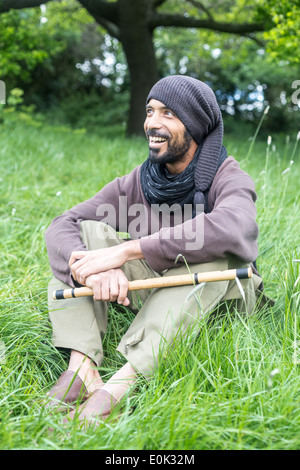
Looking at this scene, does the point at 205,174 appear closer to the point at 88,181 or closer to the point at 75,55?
the point at 88,181

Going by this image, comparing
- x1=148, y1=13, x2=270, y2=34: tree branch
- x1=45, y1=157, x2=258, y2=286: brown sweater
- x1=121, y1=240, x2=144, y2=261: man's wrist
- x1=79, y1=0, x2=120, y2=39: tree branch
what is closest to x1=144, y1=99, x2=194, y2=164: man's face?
x1=45, y1=157, x2=258, y2=286: brown sweater

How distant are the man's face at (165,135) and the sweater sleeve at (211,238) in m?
0.46

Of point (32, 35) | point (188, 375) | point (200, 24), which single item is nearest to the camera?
point (188, 375)

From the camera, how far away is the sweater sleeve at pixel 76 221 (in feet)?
8.06

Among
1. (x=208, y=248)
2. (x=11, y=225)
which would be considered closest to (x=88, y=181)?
(x=11, y=225)

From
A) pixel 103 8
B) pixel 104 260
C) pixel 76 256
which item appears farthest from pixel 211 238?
pixel 103 8

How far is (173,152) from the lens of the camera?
262 centimetres

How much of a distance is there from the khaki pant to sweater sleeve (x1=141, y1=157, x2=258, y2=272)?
2.7 inches

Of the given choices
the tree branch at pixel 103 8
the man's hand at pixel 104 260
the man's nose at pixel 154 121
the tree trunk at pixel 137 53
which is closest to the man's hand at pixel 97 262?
the man's hand at pixel 104 260

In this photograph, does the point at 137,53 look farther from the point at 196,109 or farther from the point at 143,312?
the point at 143,312

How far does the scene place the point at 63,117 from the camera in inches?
598

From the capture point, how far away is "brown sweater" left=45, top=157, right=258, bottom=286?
217 centimetres

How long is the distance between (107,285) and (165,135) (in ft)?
2.87

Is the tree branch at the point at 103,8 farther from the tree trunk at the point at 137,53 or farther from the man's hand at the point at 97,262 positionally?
the man's hand at the point at 97,262
